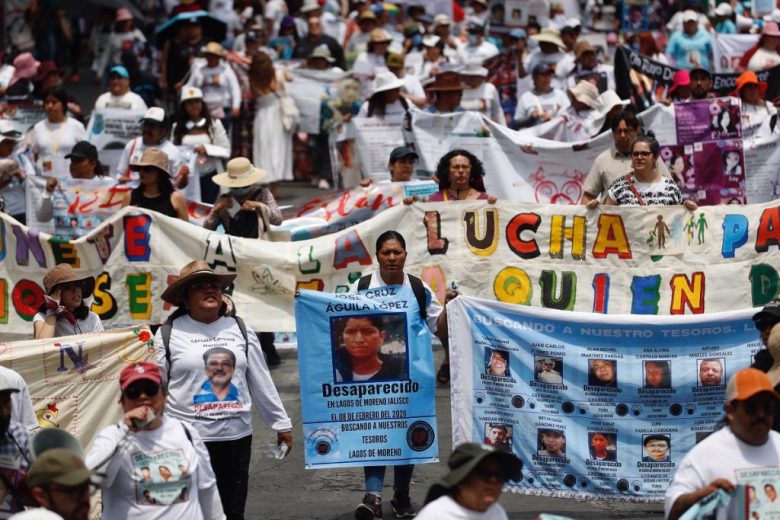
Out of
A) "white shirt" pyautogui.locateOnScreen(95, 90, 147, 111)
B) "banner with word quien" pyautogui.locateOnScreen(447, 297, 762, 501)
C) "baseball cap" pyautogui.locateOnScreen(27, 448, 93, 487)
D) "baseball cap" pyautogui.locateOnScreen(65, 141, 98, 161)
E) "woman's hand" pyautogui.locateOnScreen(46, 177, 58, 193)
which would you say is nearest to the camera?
"baseball cap" pyautogui.locateOnScreen(27, 448, 93, 487)

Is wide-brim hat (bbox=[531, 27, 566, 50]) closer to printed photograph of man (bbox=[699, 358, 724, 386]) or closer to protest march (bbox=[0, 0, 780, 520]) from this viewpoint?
protest march (bbox=[0, 0, 780, 520])

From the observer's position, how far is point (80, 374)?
28.0 feet

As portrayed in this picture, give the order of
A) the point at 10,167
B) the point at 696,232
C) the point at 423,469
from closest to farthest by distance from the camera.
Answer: the point at 423,469
the point at 696,232
the point at 10,167

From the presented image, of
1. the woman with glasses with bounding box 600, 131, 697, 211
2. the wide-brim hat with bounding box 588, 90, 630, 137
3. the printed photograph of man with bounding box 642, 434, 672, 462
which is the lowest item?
the printed photograph of man with bounding box 642, 434, 672, 462

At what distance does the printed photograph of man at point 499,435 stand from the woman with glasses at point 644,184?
2616 mm

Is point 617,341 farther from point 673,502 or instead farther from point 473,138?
point 473,138

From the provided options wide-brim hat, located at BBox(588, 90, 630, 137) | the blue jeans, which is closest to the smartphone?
the blue jeans

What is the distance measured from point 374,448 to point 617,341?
4.80ft

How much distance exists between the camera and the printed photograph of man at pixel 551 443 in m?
8.45

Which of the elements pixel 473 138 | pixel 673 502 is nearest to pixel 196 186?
pixel 473 138

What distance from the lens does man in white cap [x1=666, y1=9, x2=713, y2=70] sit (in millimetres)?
20234

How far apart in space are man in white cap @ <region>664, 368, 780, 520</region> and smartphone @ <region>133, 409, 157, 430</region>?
214 cm

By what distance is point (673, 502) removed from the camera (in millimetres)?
6074

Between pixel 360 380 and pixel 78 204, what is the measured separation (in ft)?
15.8
